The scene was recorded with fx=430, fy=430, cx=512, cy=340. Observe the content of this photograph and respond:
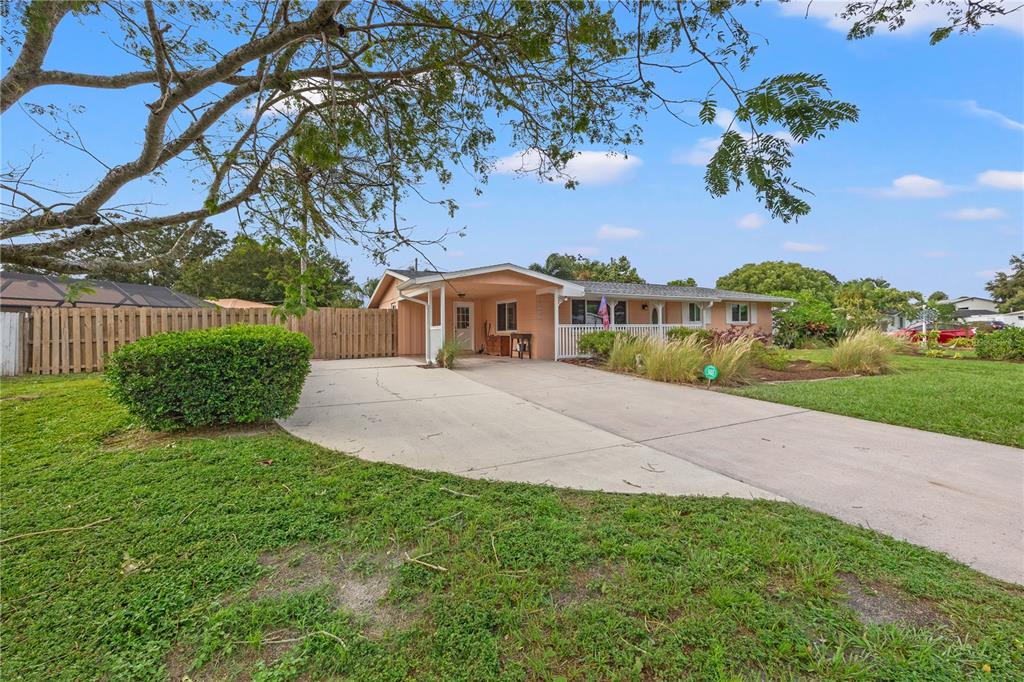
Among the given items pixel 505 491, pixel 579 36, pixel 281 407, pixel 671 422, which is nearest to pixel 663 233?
pixel 671 422

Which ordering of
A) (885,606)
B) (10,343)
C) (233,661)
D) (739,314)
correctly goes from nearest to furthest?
(233,661) < (885,606) < (10,343) < (739,314)

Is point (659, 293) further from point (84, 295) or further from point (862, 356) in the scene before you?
point (84, 295)

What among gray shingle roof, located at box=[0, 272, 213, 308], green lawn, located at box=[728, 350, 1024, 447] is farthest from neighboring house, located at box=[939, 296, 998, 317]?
gray shingle roof, located at box=[0, 272, 213, 308]

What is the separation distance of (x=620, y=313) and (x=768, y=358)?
20.9 feet

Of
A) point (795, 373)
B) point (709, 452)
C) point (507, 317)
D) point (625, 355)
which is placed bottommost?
point (709, 452)

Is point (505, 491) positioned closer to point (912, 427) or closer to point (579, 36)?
point (579, 36)

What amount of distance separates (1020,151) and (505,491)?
18.2ft

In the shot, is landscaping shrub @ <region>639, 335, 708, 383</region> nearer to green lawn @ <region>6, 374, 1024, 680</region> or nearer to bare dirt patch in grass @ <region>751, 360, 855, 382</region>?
bare dirt patch in grass @ <region>751, 360, 855, 382</region>

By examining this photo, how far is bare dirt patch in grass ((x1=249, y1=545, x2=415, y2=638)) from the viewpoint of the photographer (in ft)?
6.79

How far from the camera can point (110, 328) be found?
11602mm

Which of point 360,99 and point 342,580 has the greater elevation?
point 360,99

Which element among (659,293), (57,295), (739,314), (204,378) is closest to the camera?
(204,378)

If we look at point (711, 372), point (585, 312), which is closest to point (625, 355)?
point (711, 372)

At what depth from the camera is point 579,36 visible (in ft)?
10.4
